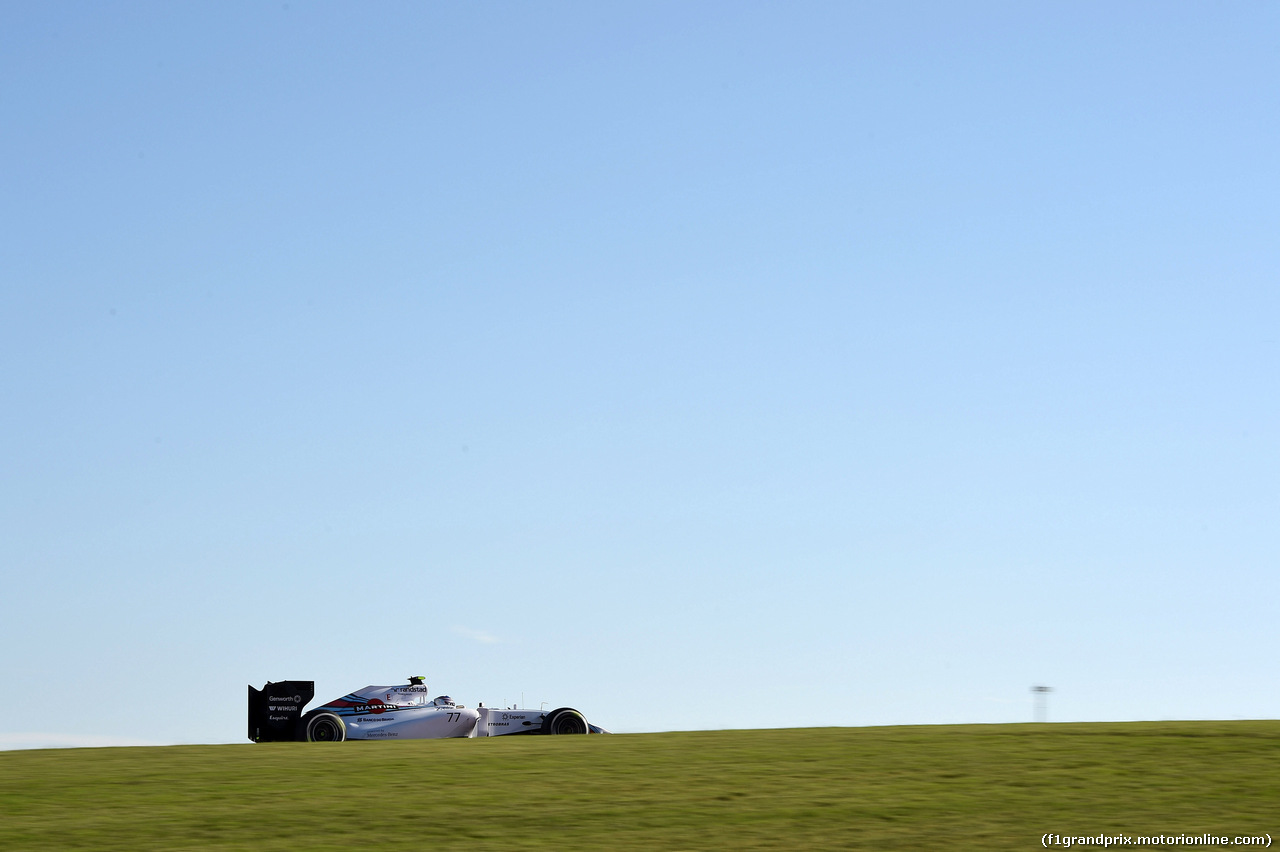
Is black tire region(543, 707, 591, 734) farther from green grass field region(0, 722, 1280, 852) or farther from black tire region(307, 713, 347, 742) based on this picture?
green grass field region(0, 722, 1280, 852)

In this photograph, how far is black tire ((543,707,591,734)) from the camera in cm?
2570

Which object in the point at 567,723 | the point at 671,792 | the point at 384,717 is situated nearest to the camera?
the point at 671,792

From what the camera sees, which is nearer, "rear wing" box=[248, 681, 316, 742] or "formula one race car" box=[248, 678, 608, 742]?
"formula one race car" box=[248, 678, 608, 742]

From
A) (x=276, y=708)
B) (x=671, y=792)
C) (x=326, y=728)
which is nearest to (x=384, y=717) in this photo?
(x=326, y=728)

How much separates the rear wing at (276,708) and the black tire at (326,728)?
1.47m

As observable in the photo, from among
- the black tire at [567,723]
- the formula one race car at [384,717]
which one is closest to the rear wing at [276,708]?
the formula one race car at [384,717]

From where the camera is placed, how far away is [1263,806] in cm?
1293

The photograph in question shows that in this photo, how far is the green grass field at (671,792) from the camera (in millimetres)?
11938

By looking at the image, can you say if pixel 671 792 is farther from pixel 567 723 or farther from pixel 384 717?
pixel 384 717

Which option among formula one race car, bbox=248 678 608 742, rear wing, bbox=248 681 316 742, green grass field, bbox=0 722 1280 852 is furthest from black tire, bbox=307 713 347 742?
green grass field, bbox=0 722 1280 852

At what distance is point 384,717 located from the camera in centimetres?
2733

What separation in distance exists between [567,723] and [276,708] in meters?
6.38

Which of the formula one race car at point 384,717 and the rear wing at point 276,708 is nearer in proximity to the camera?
the formula one race car at point 384,717

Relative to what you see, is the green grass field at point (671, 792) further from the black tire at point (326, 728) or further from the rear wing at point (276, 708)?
the rear wing at point (276, 708)
